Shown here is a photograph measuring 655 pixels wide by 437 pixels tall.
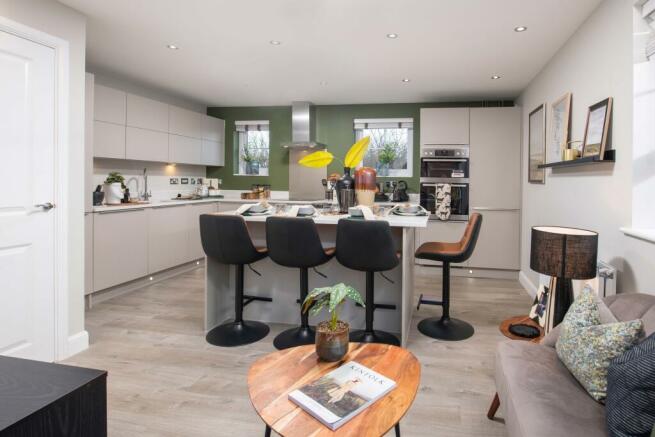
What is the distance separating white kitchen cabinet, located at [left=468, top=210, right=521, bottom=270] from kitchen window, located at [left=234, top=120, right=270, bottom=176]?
3.48m

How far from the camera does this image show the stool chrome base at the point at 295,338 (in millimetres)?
3082

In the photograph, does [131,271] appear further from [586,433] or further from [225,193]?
[586,433]

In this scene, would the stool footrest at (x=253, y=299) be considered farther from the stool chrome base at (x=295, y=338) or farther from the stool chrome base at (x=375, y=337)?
the stool chrome base at (x=375, y=337)

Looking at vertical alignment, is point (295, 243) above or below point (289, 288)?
above

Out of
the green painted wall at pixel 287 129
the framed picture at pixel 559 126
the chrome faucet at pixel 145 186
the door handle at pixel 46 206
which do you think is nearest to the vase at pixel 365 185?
the framed picture at pixel 559 126

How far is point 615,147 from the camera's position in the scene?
2527 mm

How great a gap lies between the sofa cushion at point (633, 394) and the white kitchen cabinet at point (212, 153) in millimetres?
5850

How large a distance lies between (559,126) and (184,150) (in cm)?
452

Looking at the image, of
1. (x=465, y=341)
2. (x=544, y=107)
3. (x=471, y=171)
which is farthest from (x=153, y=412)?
(x=471, y=171)

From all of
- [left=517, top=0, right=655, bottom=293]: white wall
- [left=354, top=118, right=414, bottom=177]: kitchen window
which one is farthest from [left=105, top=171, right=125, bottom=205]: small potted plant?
[left=517, top=0, right=655, bottom=293]: white wall

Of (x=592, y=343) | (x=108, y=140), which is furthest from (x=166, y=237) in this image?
(x=592, y=343)

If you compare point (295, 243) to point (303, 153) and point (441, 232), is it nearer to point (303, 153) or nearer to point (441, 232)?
point (441, 232)

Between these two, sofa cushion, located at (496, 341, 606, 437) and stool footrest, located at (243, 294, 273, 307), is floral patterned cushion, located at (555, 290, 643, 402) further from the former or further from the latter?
stool footrest, located at (243, 294, 273, 307)

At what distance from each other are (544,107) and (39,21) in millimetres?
4288
